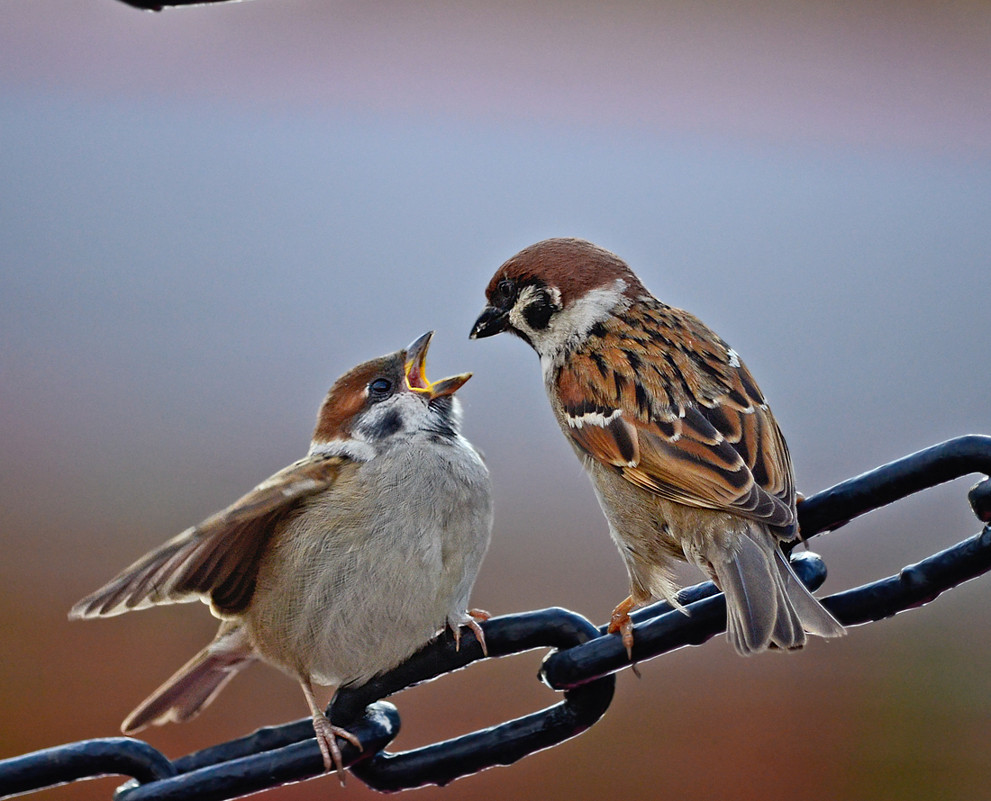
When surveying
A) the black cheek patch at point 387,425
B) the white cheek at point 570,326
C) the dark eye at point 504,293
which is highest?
the dark eye at point 504,293

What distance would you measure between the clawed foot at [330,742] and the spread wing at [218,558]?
1.08ft

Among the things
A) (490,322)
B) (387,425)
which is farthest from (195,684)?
(490,322)

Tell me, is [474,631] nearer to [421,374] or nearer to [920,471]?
[920,471]

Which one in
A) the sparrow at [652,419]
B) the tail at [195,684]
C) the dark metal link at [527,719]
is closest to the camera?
the dark metal link at [527,719]

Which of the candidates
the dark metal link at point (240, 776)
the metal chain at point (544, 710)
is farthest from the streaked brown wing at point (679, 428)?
the dark metal link at point (240, 776)

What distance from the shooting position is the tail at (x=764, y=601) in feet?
4.00

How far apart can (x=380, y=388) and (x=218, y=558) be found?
49 centimetres

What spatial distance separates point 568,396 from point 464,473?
0.21m

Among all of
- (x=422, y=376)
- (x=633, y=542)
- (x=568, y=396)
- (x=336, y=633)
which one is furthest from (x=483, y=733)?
(x=422, y=376)

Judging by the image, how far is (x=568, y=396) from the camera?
182 centimetres

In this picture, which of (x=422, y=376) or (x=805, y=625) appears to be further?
(x=422, y=376)

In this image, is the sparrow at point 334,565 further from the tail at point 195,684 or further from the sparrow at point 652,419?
the sparrow at point 652,419

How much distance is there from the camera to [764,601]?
1.35 metres

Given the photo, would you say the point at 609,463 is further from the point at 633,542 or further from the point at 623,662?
the point at 623,662
